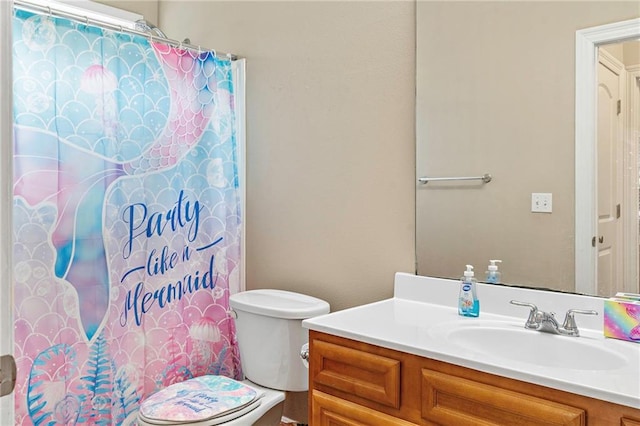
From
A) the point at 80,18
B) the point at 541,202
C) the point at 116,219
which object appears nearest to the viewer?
the point at 541,202

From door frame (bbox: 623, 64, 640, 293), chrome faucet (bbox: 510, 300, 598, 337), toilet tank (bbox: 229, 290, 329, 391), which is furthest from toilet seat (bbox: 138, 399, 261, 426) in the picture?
door frame (bbox: 623, 64, 640, 293)

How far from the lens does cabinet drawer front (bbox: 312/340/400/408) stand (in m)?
1.34

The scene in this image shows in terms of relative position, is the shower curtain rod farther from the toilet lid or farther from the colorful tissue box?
the colorful tissue box

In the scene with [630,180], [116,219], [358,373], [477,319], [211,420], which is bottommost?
[211,420]

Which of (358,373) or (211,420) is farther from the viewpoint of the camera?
(211,420)

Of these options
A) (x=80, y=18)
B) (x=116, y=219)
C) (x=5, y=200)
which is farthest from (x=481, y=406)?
(x=80, y=18)

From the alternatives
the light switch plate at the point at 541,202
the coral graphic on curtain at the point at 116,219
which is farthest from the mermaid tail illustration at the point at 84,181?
the light switch plate at the point at 541,202

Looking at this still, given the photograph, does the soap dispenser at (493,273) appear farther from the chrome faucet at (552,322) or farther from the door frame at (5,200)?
the door frame at (5,200)

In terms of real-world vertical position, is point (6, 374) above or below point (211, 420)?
above

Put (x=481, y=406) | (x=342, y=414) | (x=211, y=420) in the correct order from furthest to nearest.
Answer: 1. (x=211, y=420)
2. (x=342, y=414)
3. (x=481, y=406)

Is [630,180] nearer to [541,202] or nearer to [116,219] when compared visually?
[541,202]

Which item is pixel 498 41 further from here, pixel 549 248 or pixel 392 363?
pixel 392 363

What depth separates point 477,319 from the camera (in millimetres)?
1597

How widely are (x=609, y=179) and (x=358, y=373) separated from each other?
92 cm
